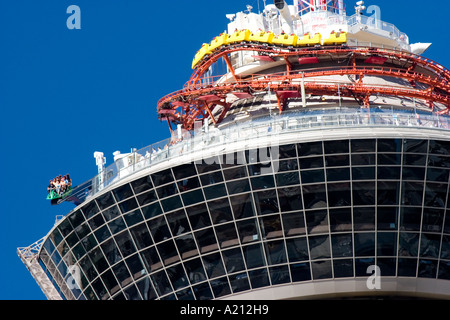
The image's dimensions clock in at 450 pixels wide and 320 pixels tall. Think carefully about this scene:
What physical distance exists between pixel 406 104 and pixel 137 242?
26703 millimetres

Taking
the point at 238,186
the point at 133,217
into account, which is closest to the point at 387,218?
the point at 238,186

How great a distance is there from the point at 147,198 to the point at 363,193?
54.5 feet

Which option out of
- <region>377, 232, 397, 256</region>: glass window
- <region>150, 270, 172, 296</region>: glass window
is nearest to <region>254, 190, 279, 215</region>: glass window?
<region>377, 232, 397, 256</region>: glass window

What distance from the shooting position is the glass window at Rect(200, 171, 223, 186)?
335ft

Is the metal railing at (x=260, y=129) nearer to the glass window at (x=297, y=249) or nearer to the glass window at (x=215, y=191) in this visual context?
the glass window at (x=215, y=191)

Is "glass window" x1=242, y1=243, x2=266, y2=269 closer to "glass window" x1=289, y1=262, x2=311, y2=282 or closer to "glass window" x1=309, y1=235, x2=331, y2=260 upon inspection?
"glass window" x1=289, y1=262, x2=311, y2=282

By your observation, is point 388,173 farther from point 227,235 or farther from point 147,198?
point 147,198

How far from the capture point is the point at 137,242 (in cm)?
10456

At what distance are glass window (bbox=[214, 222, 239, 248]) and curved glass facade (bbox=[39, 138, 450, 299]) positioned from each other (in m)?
0.08

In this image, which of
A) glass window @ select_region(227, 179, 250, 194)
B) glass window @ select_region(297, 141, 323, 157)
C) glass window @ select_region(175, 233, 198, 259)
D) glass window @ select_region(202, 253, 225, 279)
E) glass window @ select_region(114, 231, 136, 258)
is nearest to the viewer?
glass window @ select_region(297, 141, 323, 157)

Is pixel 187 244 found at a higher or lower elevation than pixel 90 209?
lower

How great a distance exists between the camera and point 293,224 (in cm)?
10212

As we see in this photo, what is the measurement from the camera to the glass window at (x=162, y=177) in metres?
104
